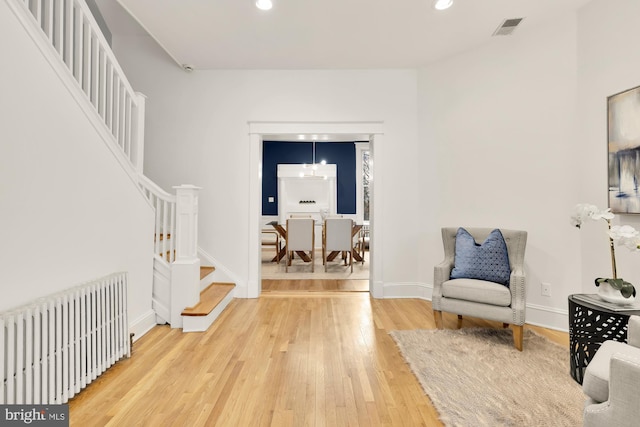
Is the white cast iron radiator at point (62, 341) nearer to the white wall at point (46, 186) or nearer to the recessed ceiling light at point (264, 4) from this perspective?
the white wall at point (46, 186)

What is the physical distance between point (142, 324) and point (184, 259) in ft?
2.06

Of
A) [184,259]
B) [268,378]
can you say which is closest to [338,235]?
[184,259]

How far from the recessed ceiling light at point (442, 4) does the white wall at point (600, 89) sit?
121 centimetres

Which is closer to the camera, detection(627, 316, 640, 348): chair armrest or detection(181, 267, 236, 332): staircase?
detection(627, 316, 640, 348): chair armrest

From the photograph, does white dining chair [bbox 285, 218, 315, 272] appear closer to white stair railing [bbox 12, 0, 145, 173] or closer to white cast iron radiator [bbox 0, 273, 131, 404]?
white stair railing [bbox 12, 0, 145, 173]

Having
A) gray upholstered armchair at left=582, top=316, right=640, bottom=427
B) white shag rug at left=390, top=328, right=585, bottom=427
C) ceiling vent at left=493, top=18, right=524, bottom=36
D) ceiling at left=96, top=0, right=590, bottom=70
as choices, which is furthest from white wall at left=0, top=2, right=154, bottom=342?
ceiling vent at left=493, top=18, right=524, bottom=36

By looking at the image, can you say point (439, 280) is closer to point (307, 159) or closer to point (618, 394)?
point (618, 394)

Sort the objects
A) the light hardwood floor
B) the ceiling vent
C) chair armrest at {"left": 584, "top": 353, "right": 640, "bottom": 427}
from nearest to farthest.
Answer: chair armrest at {"left": 584, "top": 353, "right": 640, "bottom": 427}, the light hardwood floor, the ceiling vent

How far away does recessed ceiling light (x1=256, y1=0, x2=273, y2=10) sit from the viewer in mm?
2573

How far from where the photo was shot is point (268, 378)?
76.8 inches

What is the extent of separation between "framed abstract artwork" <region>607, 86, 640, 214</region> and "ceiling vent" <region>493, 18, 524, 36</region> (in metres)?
1.08

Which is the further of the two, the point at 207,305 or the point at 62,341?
the point at 207,305

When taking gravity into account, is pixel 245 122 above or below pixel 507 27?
below

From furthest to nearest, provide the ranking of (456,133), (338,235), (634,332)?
1. (338,235)
2. (456,133)
3. (634,332)
